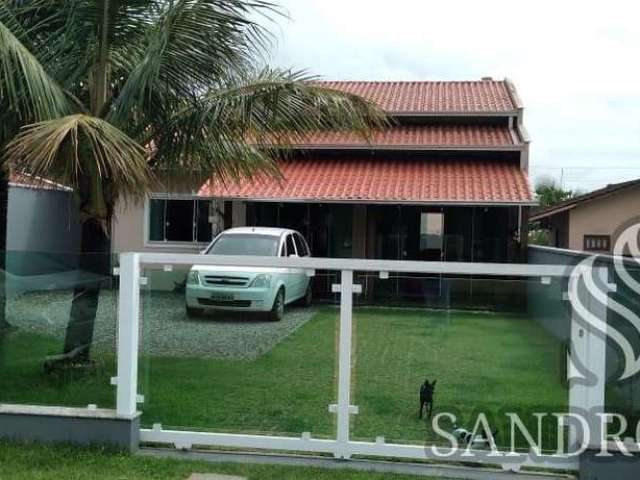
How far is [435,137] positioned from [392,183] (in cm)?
243

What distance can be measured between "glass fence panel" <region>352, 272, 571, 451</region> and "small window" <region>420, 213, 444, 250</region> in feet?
38.9

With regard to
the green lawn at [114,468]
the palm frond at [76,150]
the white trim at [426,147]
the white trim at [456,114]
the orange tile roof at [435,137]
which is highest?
the white trim at [456,114]

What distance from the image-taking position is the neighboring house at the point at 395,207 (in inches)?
645

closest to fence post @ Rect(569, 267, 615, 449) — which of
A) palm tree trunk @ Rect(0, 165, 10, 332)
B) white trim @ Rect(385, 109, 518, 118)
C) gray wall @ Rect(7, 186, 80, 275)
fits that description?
palm tree trunk @ Rect(0, 165, 10, 332)

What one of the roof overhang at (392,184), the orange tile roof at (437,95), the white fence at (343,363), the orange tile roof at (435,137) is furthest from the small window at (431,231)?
the white fence at (343,363)

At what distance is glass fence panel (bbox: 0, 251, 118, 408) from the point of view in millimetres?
5551

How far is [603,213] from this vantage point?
19.8m

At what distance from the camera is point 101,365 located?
5.62 metres

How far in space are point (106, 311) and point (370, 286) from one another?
2.28 meters

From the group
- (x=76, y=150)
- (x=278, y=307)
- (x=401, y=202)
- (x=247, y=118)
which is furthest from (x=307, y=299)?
(x=401, y=202)

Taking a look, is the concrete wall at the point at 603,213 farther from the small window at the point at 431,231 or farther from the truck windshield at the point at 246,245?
the truck windshield at the point at 246,245

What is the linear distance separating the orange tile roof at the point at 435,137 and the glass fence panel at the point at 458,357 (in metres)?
11.3

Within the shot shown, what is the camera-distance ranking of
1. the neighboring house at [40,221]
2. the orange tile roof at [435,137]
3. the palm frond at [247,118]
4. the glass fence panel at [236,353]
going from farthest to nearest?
the orange tile roof at [435,137] < the neighboring house at [40,221] < the palm frond at [247,118] < the glass fence panel at [236,353]

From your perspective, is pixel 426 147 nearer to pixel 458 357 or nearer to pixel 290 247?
pixel 290 247
